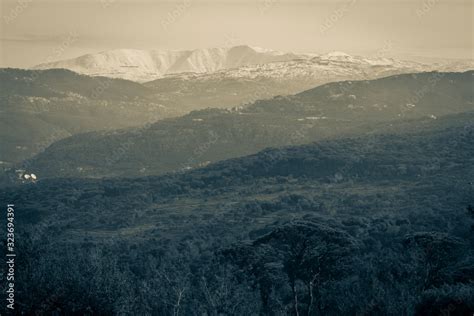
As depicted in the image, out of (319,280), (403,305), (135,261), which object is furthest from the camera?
(135,261)

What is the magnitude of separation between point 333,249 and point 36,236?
4493cm

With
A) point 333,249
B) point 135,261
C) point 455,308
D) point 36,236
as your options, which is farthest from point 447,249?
point 135,261

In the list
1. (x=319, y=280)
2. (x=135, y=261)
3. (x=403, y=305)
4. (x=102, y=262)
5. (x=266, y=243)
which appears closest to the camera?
(x=403, y=305)

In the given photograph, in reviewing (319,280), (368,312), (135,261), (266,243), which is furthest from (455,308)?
(135,261)

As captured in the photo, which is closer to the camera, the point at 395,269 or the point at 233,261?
the point at 395,269

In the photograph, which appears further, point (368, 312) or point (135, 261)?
point (135, 261)

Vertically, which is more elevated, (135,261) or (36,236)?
(36,236)

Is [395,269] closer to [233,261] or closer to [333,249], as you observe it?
[333,249]

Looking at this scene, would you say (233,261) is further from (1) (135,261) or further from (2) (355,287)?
(1) (135,261)

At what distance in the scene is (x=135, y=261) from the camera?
570 ft

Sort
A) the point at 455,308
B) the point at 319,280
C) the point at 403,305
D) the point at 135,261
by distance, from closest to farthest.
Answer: the point at 455,308
the point at 403,305
the point at 319,280
the point at 135,261

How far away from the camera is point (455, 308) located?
67.2 m

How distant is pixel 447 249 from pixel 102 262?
Result: 4892 cm

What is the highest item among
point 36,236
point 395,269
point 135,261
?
point 36,236
